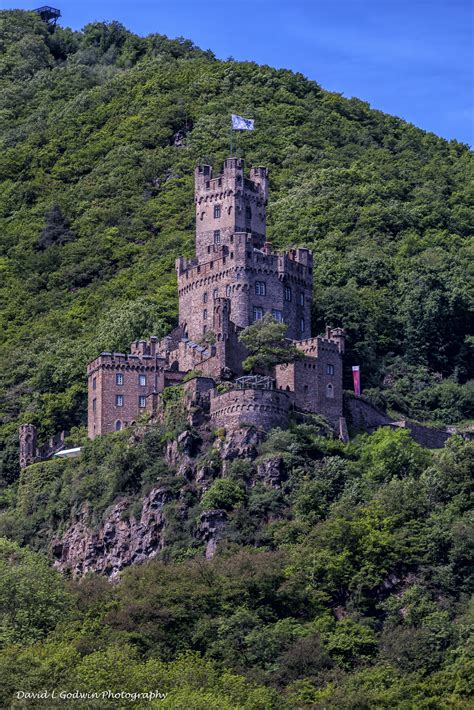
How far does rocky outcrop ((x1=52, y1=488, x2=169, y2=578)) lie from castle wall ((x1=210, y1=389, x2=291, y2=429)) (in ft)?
16.6

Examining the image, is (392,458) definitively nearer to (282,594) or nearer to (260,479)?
(260,479)

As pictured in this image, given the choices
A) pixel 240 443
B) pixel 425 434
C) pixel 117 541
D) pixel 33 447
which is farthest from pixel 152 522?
pixel 425 434

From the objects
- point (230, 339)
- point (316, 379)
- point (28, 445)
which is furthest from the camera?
point (28, 445)

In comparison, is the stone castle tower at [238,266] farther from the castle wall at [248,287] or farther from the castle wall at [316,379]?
the castle wall at [316,379]

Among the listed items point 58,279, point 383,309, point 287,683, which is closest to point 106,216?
point 58,279

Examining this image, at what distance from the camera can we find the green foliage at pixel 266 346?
118 m

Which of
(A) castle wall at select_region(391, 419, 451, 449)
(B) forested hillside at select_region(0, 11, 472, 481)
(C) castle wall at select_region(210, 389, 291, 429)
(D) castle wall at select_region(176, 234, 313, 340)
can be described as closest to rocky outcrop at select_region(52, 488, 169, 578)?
(C) castle wall at select_region(210, 389, 291, 429)

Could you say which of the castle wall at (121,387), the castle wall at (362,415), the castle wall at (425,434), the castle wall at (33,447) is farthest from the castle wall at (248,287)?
the castle wall at (33,447)

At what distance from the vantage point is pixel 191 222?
161 m

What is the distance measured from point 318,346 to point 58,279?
148 ft

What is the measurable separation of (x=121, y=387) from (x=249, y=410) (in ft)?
31.4

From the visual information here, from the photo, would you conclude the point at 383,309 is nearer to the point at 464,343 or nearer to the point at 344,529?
the point at 464,343

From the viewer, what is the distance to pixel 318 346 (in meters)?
119

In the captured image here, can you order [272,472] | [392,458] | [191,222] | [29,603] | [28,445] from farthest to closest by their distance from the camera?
[191,222]
[28,445]
[392,458]
[272,472]
[29,603]
